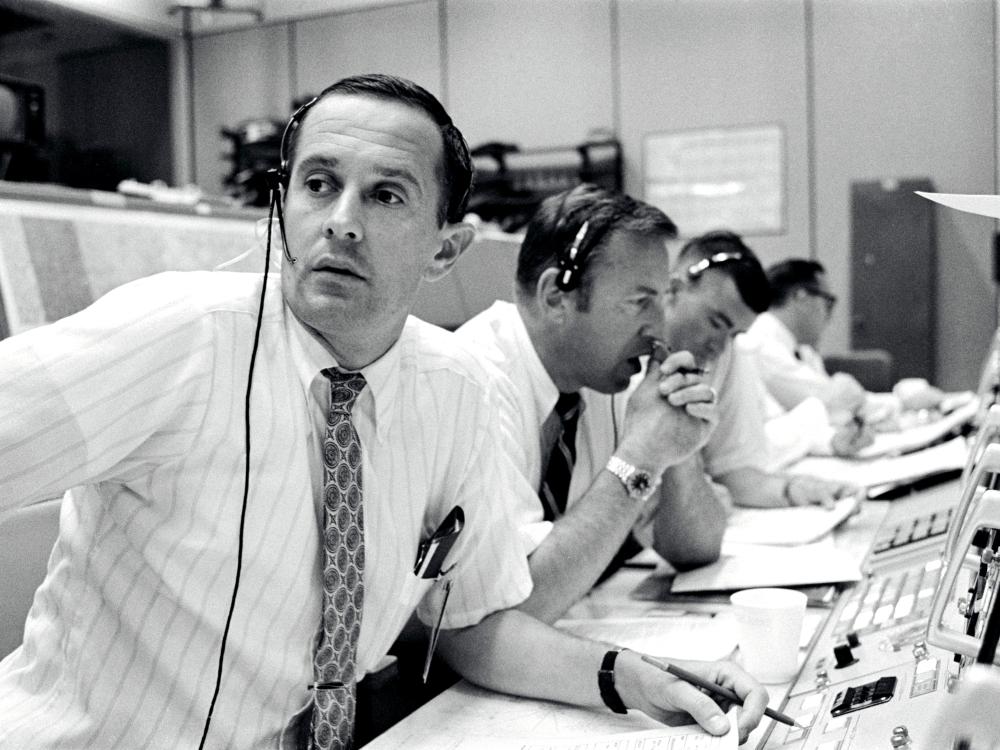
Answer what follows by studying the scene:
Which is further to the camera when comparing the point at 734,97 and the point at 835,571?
the point at 734,97

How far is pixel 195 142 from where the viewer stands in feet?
24.5

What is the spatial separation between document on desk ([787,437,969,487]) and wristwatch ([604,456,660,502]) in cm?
90

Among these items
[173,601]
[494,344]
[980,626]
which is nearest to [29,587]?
[173,601]

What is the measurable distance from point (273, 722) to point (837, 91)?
19.0 ft

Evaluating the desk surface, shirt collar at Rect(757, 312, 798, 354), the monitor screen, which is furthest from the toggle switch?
shirt collar at Rect(757, 312, 798, 354)

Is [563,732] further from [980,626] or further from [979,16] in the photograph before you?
[979,16]

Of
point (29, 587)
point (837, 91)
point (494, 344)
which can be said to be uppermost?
point (837, 91)

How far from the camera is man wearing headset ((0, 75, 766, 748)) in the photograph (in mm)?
891

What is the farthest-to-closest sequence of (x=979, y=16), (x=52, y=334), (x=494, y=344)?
(x=979, y=16) < (x=494, y=344) < (x=52, y=334)

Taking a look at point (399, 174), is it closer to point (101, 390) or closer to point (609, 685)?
point (101, 390)

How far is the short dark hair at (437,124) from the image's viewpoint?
1.03 meters

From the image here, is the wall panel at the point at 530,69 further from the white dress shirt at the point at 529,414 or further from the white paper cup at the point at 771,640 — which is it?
the white paper cup at the point at 771,640

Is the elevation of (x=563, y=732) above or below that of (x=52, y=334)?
below

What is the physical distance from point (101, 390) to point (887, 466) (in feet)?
6.65
